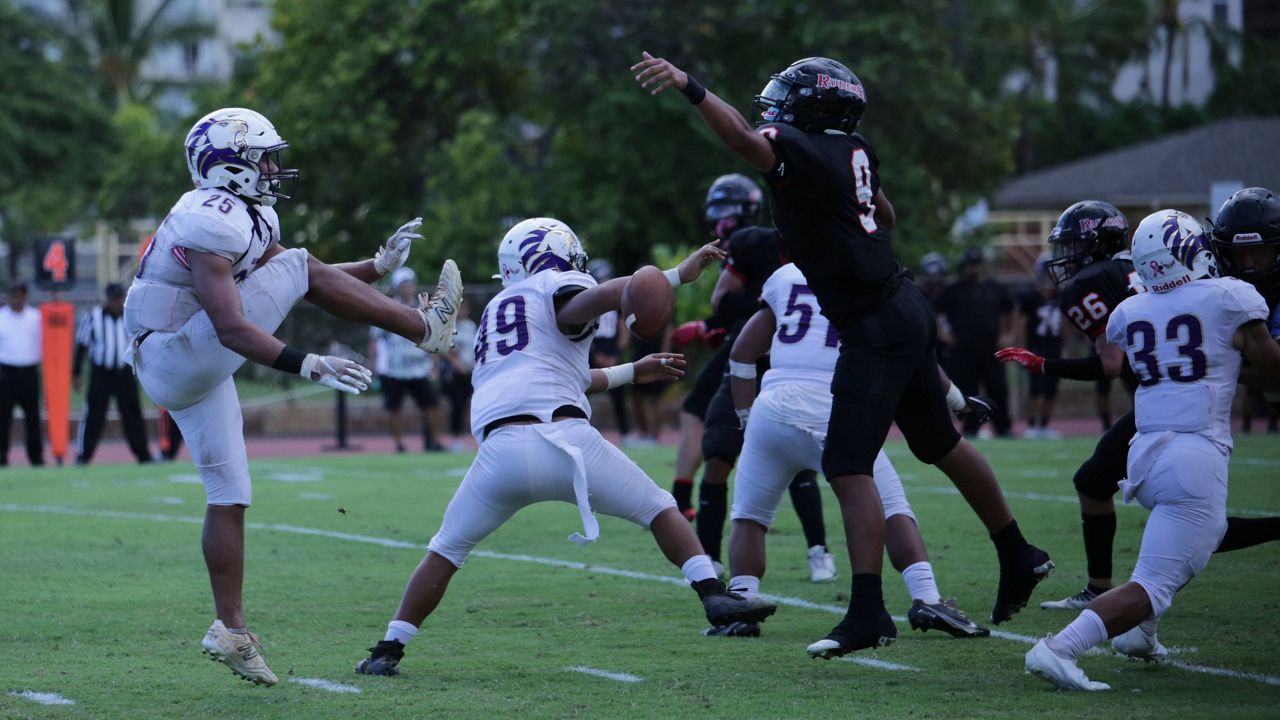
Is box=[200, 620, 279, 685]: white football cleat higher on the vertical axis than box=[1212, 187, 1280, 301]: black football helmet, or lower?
lower

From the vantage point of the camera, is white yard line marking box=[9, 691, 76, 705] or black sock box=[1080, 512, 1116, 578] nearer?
white yard line marking box=[9, 691, 76, 705]

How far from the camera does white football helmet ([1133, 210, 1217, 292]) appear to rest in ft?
19.2

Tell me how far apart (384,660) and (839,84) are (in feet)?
9.12

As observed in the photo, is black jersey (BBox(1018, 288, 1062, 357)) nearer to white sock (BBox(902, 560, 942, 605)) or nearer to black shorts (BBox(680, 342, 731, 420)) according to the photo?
black shorts (BBox(680, 342, 731, 420))

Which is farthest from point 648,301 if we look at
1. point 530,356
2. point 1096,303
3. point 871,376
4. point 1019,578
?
point 1096,303

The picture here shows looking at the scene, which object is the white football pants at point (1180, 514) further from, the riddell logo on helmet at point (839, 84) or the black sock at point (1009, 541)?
the riddell logo on helmet at point (839, 84)

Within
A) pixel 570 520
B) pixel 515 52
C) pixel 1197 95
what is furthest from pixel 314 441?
pixel 1197 95

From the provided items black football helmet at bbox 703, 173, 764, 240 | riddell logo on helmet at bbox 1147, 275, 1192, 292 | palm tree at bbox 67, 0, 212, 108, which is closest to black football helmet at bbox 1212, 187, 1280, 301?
riddell logo on helmet at bbox 1147, 275, 1192, 292

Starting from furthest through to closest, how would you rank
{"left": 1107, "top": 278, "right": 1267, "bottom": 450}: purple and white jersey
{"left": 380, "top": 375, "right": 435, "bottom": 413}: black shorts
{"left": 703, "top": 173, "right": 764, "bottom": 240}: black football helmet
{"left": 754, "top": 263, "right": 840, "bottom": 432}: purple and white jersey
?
{"left": 380, "top": 375, "right": 435, "bottom": 413}: black shorts, {"left": 703, "top": 173, "right": 764, "bottom": 240}: black football helmet, {"left": 754, "top": 263, "right": 840, "bottom": 432}: purple and white jersey, {"left": 1107, "top": 278, "right": 1267, "bottom": 450}: purple and white jersey

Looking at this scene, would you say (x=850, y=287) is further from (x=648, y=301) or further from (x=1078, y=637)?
(x=1078, y=637)

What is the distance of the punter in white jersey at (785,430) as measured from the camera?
6.98 meters

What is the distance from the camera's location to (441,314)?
6441 millimetres

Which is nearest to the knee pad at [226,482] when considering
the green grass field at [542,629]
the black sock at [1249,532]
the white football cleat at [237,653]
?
the white football cleat at [237,653]

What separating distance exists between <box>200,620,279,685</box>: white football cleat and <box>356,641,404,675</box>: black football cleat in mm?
362
